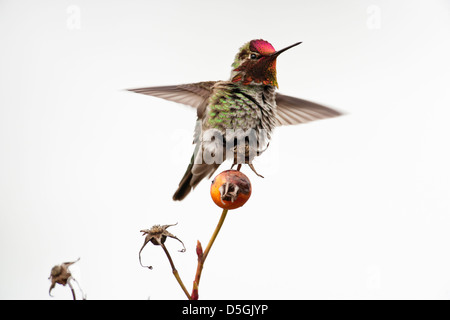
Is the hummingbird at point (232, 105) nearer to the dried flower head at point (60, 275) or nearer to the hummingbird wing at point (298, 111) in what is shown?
the hummingbird wing at point (298, 111)

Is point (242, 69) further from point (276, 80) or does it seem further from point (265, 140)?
point (265, 140)

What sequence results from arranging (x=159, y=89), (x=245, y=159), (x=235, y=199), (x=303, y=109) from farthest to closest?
(x=303, y=109)
(x=159, y=89)
(x=245, y=159)
(x=235, y=199)

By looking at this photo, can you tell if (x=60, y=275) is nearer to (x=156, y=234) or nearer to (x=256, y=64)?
(x=156, y=234)

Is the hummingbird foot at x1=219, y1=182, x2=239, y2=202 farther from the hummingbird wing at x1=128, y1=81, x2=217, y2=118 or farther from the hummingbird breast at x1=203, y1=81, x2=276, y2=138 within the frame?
the hummingbird wing at x1=128, y1=81, x2=217, y2=118

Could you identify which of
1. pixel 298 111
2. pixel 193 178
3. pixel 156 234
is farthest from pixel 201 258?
pixel 298 111

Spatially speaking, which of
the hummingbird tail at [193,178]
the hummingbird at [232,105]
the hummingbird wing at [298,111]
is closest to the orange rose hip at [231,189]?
the hummingbird at [232,105]

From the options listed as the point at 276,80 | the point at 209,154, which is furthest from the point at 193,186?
the point at 276,80
